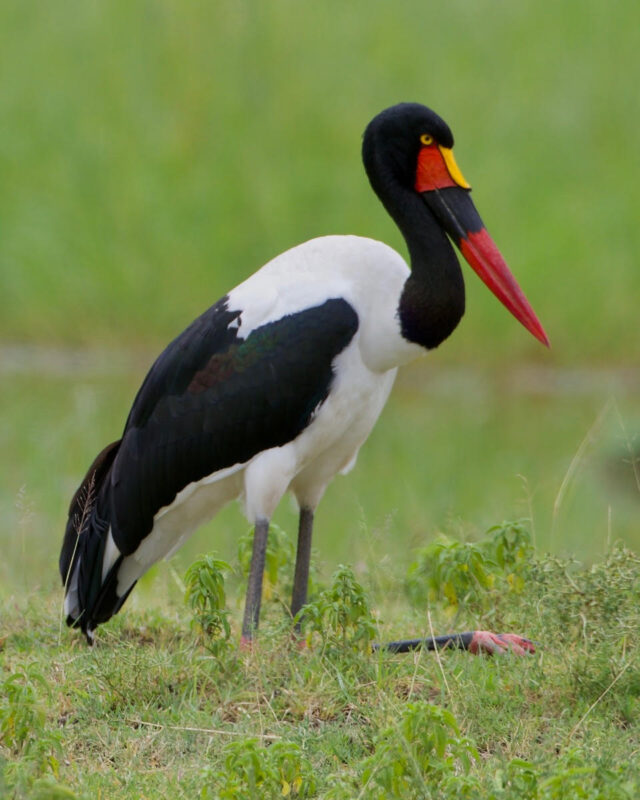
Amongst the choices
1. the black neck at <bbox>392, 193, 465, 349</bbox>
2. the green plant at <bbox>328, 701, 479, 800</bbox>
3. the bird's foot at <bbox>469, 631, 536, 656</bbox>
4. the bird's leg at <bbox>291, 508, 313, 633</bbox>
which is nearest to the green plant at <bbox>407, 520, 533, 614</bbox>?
the bird's foot at <bbox>469, 631, 536, 656</bbox>

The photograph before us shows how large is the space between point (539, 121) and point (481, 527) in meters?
8.17

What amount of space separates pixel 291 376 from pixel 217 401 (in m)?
0.25

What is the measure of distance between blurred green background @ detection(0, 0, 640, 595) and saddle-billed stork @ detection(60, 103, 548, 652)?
447 cm

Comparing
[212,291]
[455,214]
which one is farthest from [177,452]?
[212,291]

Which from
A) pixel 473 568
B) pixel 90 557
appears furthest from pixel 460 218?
pixel 90 557

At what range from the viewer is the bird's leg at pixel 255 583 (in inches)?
183

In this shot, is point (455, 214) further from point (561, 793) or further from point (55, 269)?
point (55, 269)

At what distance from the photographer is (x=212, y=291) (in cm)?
1348

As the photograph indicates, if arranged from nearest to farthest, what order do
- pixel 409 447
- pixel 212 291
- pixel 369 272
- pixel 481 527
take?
pixel 369 272 < pixel 481 527 < pixel 409 447 < pixel 212 291

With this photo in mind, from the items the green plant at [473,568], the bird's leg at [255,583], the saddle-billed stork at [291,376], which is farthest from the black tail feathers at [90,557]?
the green plant at [473,568]

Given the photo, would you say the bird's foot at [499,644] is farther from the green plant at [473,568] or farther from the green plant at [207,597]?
the green plant at [207,597]

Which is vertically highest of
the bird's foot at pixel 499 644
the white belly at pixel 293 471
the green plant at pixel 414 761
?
the white belly at pixel 293 471

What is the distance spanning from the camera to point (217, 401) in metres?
4.82

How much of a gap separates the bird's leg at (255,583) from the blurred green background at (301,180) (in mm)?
4615
